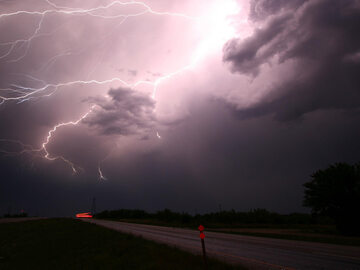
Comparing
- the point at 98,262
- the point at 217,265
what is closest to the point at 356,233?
the point at 217,265

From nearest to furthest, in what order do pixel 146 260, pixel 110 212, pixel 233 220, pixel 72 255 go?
pixel 146 260, pixel 72 255, pixel 233 220, pixel 110 212

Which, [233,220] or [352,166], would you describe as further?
[233,220]

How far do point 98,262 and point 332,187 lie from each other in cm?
2338

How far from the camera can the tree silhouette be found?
22.7 meters

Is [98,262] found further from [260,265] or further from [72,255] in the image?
[260,265]

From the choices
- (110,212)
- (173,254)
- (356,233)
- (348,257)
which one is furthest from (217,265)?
(110,212)

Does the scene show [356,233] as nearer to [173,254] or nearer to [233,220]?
[173,254]

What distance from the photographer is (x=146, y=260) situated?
9.31 metres

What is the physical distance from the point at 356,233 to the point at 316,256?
15969mm

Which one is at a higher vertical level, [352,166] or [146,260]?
[352,166]

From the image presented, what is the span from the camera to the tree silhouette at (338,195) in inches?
893

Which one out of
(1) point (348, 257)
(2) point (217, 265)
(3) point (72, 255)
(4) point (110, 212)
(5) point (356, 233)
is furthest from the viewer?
(4) point (110, 212)

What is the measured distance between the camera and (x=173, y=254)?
10.3 m

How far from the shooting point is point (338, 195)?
23.3 metres
